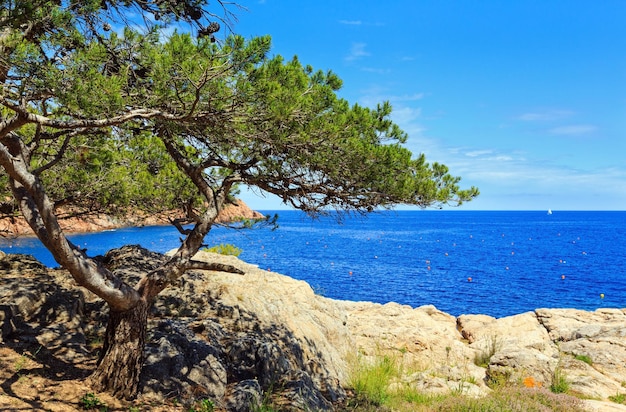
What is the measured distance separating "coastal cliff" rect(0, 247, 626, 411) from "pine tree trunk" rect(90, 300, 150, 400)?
0.21 meters

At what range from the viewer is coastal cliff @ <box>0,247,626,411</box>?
6.21 meters

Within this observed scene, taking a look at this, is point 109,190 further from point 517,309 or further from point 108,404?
point 517,309

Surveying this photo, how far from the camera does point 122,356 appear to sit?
5883 mm

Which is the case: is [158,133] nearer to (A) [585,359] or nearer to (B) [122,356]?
(B) [122,356]

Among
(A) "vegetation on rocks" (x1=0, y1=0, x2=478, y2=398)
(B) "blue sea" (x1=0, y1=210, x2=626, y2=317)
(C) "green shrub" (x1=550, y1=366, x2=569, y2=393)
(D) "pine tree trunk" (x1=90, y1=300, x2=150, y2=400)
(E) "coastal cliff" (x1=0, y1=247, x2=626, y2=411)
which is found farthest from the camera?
(B) "blue sea" (x1=0, y1=210, x2=626, y2=317)

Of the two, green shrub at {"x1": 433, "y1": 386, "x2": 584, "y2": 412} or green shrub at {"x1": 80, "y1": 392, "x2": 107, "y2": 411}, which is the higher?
green shrub at {"x1": 80, "y1": 392, "x2": 107, "y2": 411}

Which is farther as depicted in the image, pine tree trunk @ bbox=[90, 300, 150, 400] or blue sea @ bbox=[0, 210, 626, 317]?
blue sea @ bbox=[0, 210, 626, 317]

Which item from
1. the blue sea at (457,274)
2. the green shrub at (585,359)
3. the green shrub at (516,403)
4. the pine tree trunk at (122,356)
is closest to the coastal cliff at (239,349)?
the green shrub at (585,359)

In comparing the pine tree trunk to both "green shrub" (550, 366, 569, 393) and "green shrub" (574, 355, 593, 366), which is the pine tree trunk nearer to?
"green shrub" (550, 366, 569, 393)

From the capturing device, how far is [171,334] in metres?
7.25

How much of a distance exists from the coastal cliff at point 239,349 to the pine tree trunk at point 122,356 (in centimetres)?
21

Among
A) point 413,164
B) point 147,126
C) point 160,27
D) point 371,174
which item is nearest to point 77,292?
point 147,126

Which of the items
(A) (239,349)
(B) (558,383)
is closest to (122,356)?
(A) (239,349)

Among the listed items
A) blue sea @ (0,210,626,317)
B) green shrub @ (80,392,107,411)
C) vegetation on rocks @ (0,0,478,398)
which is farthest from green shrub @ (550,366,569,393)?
blue sea @ (0,210,626,317)
